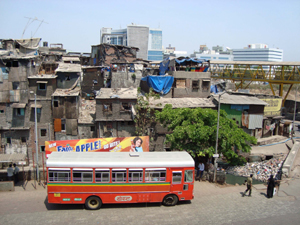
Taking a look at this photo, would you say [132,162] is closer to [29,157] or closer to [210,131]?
[210,131]

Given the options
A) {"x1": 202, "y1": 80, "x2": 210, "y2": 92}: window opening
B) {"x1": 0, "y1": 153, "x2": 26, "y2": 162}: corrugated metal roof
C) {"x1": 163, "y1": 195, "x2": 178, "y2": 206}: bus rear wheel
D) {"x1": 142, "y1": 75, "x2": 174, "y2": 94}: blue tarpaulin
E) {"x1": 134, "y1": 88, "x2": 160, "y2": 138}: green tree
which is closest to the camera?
{"x1": 163, "y1": 195, "x2": 178, "y2": 206}: bus rear wheel

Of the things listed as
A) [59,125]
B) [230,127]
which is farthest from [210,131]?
[59,125]

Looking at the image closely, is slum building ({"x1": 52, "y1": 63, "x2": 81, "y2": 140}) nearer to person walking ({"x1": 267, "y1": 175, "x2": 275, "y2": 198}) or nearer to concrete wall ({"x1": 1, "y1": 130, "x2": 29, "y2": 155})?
concrete wall ({"x1": 1, "y1": 130, "x2": 29, "y2": 155})

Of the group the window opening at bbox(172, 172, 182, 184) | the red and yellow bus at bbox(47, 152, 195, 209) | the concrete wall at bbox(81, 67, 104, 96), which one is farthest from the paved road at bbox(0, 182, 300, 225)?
the concrete wall at bbox(81, 67, 104, 96)

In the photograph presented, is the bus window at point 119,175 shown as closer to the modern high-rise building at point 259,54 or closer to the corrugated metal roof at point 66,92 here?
the corrugated metal roof at point 66,92

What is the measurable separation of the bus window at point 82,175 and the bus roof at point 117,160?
281 mm

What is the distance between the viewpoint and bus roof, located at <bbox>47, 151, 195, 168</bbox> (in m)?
13.3

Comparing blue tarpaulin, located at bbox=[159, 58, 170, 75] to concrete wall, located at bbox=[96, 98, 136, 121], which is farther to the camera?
blue tarpaulin, located at bbox=[159, 58, 170, 75]

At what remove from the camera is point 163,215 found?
13.4 metres

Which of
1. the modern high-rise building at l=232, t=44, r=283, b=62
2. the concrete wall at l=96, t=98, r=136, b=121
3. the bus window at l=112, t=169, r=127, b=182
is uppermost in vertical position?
the modern high-rise building at l=232, t=44, r=283, b=62

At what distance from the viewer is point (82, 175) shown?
43.8ft

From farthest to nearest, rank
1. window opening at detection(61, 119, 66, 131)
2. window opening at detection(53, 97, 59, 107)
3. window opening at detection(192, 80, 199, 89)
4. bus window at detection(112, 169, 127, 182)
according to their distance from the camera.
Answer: window opening at detection(192, 80, 199, 89), window opening at detection(61, 119, 66, 131), window opening at detection(53, 97, 59, 107), bus window at detection(112, 169, 127, 182)

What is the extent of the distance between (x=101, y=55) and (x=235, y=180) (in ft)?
93.4

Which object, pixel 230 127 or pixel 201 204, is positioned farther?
pixel 230 127
